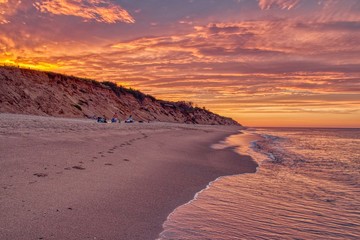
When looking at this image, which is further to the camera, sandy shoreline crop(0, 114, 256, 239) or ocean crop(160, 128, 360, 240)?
ocean crop(160, 128, 360, 240)

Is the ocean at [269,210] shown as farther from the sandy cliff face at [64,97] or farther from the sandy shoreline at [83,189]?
the sandy cliff face at [64,97]

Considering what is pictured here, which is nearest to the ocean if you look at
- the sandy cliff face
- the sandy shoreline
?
the sandy shoreline

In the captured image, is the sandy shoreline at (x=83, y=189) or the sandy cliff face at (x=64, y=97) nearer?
the sandy shoreline at (x=83, y=189)

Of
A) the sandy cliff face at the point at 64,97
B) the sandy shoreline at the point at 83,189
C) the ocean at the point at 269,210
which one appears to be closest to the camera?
the sandy shoreline at the point at 83,189

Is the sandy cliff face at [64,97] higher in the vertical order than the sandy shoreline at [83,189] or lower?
higher

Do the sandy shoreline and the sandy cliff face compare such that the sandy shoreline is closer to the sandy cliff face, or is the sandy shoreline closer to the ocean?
the ocean

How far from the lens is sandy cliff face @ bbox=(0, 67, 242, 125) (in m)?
35.9

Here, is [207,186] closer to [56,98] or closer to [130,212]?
[130,212]

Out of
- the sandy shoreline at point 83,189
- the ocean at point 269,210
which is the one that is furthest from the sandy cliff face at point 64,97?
the ocean at point 269,210

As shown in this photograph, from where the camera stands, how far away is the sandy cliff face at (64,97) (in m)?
35.9

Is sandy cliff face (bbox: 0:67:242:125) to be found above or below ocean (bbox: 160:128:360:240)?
above

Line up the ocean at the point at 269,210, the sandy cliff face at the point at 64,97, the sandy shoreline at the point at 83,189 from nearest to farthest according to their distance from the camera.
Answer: the sandy shoreline at the point at 83,189, the ocean at the point at 269,210, the sandy cliff face at the point at 64,97

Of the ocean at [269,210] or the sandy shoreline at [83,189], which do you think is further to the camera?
the ocean at [269,210]

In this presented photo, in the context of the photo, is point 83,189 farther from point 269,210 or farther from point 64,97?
point 64,97
